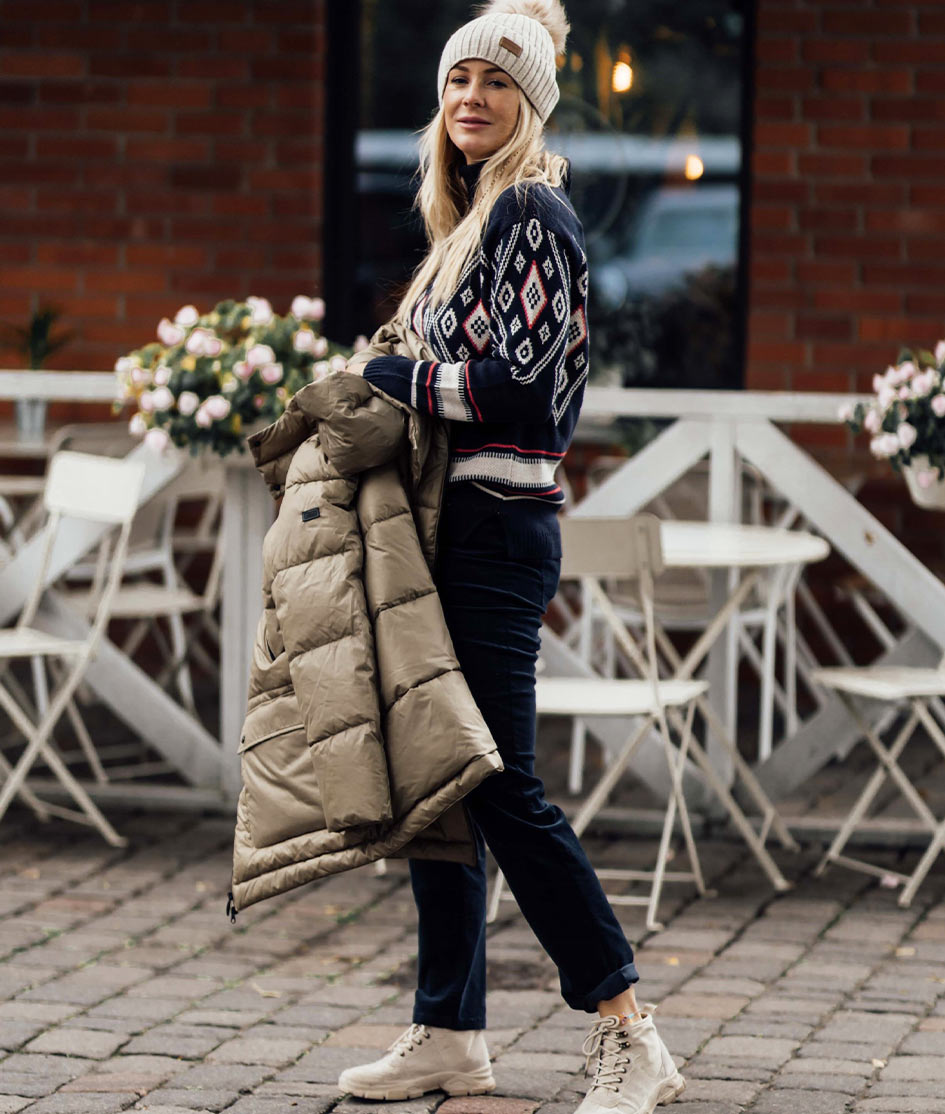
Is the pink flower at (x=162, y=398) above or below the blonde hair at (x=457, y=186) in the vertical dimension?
below

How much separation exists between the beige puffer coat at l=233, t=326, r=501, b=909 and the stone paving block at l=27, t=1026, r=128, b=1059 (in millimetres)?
693

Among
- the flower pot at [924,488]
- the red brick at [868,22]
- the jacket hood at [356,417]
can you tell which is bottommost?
the flower pot at [924,488]

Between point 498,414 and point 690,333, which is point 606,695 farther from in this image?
point 690,333

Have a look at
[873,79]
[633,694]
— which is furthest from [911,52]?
[633,694]

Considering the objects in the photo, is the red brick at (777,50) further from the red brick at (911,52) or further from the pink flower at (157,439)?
the pink flower at (157,439)

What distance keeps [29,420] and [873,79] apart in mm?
3467

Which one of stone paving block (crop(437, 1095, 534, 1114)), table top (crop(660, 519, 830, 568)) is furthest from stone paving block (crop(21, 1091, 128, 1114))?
table top (crop(660, 519, 830, 568))

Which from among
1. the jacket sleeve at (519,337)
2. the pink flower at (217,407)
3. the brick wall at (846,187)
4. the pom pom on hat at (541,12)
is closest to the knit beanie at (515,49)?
the pom pom on hat at (541,12)

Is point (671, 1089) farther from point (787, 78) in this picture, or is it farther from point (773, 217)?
point (787, 78)

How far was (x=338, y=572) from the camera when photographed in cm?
309

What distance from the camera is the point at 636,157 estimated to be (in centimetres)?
746

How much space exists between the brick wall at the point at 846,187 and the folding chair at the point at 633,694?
8.03 ft

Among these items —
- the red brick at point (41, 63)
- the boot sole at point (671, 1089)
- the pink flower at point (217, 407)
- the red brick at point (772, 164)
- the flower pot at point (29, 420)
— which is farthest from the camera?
the red brick at point (41, 63)

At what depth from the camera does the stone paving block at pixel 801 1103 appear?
3312mm
